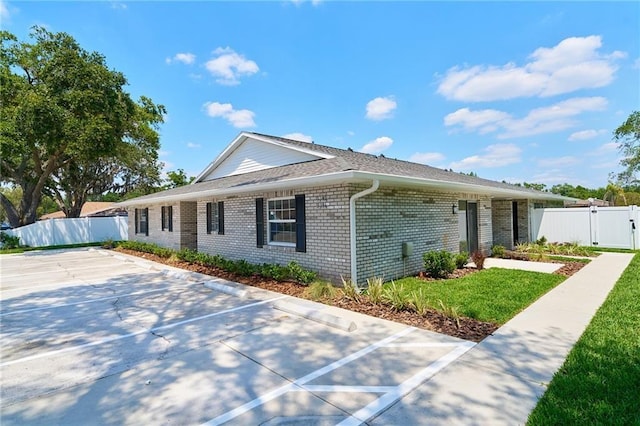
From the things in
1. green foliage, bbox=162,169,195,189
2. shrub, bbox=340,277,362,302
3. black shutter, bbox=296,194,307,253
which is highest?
green foliage, bbox=162,169,195,189

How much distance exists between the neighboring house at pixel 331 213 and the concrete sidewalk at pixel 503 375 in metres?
3.44

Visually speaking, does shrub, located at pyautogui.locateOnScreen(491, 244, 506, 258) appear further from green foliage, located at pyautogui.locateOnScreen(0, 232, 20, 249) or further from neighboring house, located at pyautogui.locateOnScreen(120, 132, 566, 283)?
green foliage, located at pyautogui.locateOnScreen(0, 232, 20, 249)

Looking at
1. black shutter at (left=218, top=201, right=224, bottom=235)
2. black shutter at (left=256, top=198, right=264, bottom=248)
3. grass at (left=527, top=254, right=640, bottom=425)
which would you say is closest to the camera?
grass at (left=527, top=254, right=640, bottom=425)

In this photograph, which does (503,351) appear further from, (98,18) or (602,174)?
(602,174)

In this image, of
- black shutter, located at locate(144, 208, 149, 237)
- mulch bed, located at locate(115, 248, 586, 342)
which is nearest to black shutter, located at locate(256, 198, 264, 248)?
mulch bed, located at locate(115, 248, 586, 342)

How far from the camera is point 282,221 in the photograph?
9.45 meters

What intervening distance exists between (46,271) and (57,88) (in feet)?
40.0

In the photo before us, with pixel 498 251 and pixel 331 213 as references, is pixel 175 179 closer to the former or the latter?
pixel 331 213

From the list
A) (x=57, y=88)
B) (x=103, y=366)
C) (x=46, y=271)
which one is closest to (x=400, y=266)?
(x=103, y=366)

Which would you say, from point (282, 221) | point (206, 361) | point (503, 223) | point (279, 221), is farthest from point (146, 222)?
point (503, 223)

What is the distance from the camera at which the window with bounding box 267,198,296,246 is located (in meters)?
9.22

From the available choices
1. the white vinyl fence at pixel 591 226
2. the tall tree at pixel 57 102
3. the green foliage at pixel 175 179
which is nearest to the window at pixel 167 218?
the tall tree at pixel 57 102

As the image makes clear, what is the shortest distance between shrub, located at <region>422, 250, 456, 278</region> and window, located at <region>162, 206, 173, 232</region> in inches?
474

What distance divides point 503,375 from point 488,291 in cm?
400
